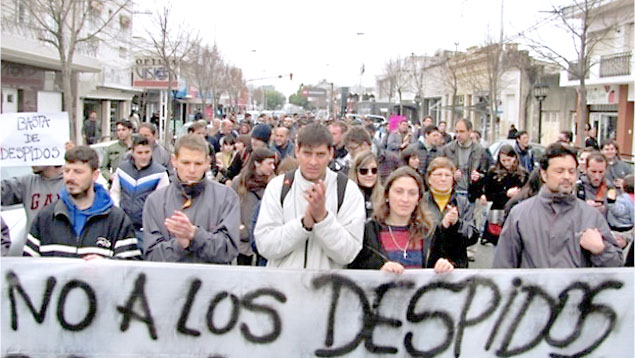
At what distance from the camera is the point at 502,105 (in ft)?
150

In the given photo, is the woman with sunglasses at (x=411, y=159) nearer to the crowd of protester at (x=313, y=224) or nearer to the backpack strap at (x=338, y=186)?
the crowd of protester at (x=313, y=224)

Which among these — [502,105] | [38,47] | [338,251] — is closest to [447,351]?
[338,251]

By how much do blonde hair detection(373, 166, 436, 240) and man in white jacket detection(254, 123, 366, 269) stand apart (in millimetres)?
349

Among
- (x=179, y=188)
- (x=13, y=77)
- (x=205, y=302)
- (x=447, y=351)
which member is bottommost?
(x=447, y=351)

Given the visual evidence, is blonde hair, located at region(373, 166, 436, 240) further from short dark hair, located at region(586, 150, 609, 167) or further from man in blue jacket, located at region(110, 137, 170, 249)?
short dark hair, located at region(586, 150, 609, 167)

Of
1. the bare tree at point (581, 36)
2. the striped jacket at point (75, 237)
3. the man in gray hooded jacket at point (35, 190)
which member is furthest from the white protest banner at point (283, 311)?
the bare tree at point (581, 36)

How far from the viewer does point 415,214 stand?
13.1 ft

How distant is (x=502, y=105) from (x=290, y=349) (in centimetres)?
4401

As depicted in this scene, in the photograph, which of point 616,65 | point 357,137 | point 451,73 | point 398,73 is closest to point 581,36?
point 616,65

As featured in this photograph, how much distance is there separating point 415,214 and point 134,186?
2790 mm

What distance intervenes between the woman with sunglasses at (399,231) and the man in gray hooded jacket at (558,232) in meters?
0.49

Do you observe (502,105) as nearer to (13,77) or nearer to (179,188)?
(13,77)

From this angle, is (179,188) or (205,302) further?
(179,188)

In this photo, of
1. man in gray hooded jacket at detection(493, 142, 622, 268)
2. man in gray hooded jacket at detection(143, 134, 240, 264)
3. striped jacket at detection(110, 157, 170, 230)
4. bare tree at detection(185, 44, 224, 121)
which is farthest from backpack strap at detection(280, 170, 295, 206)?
bare tree at detection(185, 44, 224, 121)
